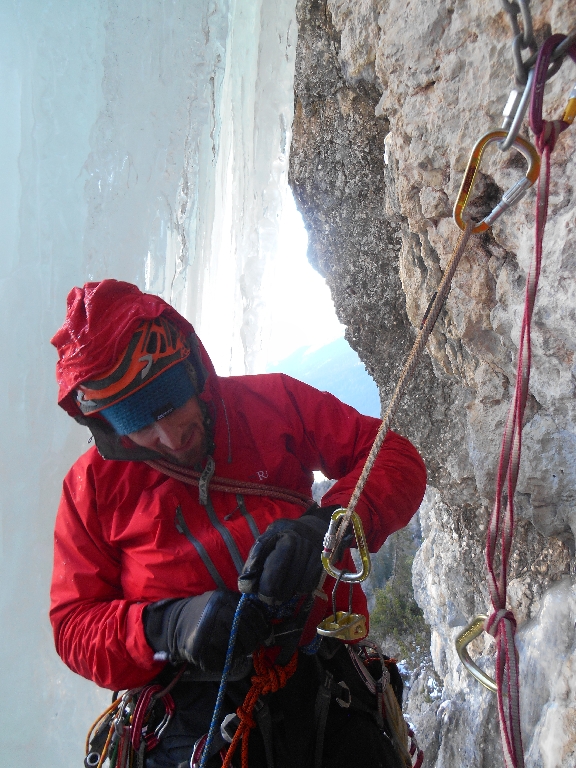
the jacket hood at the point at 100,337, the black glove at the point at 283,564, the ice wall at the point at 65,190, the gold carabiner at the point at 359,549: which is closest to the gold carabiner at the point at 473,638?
the gold carabiner at the point at 359,549

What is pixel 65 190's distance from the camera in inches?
110

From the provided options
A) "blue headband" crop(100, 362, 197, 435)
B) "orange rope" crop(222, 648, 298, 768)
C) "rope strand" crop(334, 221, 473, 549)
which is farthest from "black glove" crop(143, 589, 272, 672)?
"blue headband" crop(100, 362, 197, 435)

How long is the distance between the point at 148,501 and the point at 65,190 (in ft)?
7.24

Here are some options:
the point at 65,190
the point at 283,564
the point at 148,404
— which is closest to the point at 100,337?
the point at 148,404

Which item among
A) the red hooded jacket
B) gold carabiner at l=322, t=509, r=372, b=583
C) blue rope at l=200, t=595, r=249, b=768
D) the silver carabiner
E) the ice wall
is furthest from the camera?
the ice wall

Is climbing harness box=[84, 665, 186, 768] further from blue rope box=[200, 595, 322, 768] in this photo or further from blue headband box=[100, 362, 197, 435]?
blue headband box=[100, 362, 197, 435]

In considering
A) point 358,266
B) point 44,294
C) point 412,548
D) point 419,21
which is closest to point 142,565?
point 419,21

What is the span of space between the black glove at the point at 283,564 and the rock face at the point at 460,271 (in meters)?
0.57

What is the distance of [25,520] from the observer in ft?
8.79

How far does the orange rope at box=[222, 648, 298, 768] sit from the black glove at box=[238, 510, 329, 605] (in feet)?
0.83

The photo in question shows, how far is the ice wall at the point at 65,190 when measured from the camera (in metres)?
2.70

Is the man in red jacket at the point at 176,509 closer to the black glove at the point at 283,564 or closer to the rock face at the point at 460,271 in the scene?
the black glove at the point at 283,564

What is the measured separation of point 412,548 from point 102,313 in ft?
42.4

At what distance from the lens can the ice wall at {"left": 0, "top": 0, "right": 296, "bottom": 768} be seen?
270 cm
